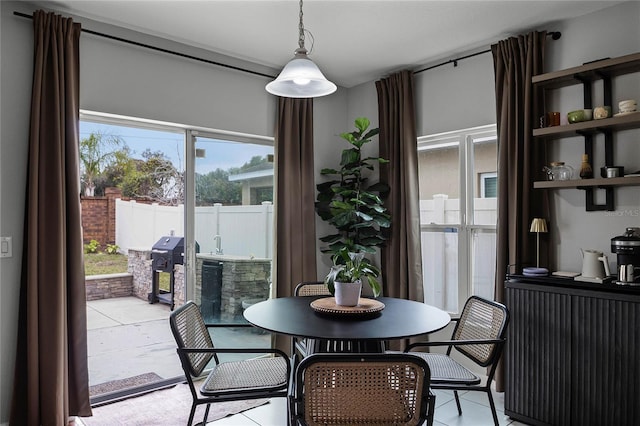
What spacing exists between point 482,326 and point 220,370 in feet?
4.88

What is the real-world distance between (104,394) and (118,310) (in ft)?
1.95

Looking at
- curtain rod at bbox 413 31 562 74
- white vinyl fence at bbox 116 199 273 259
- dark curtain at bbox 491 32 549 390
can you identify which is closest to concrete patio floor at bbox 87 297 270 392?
white vinyl fence at bbox 116 199 273 259

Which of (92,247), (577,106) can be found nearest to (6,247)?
(92,247)

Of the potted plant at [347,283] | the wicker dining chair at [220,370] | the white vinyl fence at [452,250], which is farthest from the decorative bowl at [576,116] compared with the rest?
the wicker dining chair at [220,370]

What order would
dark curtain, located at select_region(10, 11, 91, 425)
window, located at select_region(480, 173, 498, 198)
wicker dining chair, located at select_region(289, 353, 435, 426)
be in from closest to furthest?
1. wicker dining chair, located at select_region(289, 353, 435, 426)
2. dark curtain, located at select_region(10, 11, 91, 425)
3. window, located at select_region(480, 173, 498, 198)

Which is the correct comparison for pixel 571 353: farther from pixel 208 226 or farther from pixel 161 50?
pixel 161 50

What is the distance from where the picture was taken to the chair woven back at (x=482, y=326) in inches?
91.0

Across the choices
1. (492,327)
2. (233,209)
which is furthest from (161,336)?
(492,327)

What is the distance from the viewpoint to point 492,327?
2.43 metres

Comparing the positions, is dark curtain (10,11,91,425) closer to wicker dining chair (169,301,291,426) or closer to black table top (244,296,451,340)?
wicker dining chair (169,301,291,426)

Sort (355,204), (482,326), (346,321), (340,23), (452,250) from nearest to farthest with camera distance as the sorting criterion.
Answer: (346,321)
(482,326)
(340,23)
(452,250)
(355,204)

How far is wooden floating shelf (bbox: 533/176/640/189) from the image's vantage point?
2461 mm

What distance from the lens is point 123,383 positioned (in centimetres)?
325

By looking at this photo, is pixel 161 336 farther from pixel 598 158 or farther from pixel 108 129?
pixel 598 158
